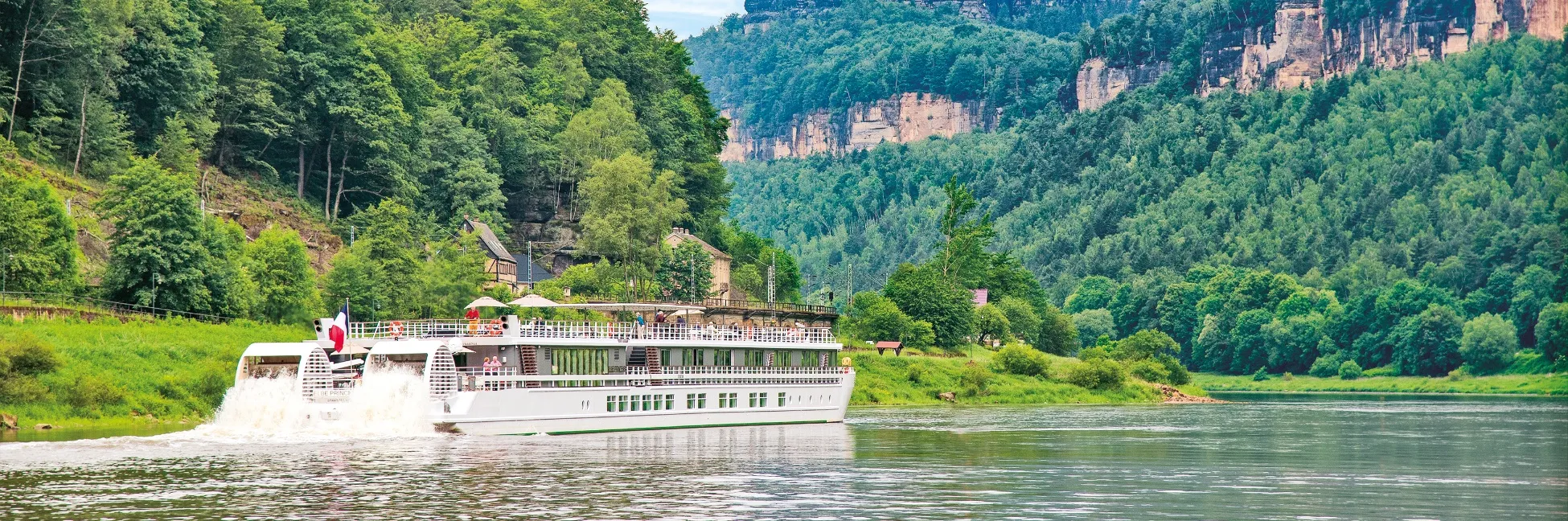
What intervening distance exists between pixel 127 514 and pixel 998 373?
94.8 m

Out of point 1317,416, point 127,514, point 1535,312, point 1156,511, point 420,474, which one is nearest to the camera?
point 127,514

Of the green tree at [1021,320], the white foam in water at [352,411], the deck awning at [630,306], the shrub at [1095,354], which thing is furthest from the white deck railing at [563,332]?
the green tree at [1021,320]

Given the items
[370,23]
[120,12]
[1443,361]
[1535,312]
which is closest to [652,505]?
[120,12]

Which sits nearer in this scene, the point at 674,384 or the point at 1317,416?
the point at 674,384

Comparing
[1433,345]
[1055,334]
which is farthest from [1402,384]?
[1055,334]

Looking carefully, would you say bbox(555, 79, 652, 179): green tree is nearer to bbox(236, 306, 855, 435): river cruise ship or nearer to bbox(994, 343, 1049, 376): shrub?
bbox(994, 343, 1049, 376): shrub

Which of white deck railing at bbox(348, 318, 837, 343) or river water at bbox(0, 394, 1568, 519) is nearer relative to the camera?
river water at bbox(0, 394, 1568, 519)

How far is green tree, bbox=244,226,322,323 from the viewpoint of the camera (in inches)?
3676

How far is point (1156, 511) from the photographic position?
149 ft

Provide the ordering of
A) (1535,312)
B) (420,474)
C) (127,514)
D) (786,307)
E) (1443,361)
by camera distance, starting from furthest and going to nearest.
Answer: (1535,312), (1443,361), (786,307), (420,474), (127,514)

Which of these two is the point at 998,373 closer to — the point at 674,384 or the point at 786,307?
the point at 786,307

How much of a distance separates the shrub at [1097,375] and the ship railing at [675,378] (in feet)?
165

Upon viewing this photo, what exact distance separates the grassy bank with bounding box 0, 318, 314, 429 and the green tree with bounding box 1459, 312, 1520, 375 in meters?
128

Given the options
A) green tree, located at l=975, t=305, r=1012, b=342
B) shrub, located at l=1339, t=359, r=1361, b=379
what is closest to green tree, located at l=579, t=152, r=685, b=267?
green tree, located at l=975, t=305, r=1012, b=342
